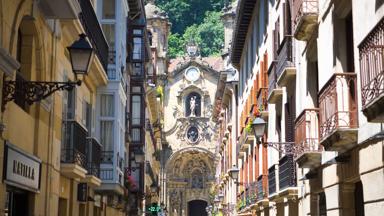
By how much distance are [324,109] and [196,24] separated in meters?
120

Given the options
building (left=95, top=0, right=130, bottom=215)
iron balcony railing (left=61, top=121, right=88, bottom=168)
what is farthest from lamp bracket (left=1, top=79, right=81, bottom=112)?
building (left=95, top=0, right=130, bottom=215)

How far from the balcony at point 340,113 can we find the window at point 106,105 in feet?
45.1

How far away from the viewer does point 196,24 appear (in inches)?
5212

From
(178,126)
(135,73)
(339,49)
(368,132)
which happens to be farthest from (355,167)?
(178,126)

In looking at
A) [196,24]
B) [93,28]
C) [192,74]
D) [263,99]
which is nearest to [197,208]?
[192,74]

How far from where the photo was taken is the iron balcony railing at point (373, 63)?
30.7 feet

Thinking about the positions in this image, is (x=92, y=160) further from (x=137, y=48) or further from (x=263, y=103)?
(x=137, y=48)

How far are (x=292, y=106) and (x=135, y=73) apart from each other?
20762mm

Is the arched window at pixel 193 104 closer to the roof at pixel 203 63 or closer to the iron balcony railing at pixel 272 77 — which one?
the roof at pixel 203 63

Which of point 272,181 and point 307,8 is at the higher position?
point 307,8

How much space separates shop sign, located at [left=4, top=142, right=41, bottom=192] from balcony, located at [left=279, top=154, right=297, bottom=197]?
25.1 ft

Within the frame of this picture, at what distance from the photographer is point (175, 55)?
12044 cm

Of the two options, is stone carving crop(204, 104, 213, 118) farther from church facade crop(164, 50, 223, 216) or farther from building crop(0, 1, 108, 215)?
A: building crop(0, 1, 108, 215)

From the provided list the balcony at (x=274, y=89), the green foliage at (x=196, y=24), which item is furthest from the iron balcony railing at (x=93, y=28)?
A: the green foliage at (x=196, y=24)
